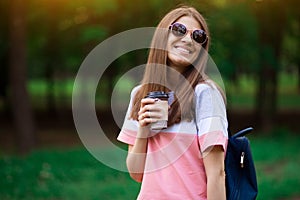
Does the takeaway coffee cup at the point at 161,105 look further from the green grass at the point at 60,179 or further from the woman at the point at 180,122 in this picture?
the green grass at the point at 60,179

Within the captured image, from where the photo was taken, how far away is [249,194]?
6.64 feet

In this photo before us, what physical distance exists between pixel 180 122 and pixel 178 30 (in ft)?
1.18

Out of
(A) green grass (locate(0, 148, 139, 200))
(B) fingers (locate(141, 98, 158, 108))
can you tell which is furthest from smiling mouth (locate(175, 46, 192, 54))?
(A) green grass (locate(0, 148, 139, 200))

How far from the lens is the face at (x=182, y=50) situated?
6.77ft

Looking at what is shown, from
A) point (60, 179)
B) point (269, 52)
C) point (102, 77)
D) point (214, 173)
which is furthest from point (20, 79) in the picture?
point (214, 173)

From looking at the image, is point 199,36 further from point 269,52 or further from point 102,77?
point 269,52

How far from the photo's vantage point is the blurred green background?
859cm

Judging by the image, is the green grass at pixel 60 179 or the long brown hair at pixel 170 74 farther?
the green grass at pixel 60 179

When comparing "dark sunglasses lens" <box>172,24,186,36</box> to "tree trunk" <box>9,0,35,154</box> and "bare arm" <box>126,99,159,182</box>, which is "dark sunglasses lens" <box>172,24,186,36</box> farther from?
"tree trunk" <box>9,0,35,154</box>

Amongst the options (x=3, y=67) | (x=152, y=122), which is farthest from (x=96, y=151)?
(x=3, y=67)

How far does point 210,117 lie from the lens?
6.27 ft

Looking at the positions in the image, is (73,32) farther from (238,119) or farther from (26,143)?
(238,119)

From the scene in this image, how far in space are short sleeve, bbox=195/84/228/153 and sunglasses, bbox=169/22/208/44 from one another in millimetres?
211

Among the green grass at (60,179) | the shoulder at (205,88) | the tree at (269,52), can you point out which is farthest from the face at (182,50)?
the tree at (269,52)
